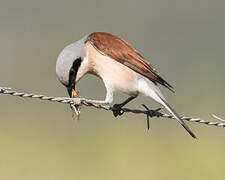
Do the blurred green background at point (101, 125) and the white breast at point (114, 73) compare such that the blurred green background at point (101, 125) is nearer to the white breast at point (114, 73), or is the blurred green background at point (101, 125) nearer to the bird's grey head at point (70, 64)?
the white breast at point (114, 73)

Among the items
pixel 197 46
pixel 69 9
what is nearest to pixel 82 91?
pixel 197 46

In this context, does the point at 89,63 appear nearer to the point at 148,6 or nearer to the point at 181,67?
the point at 181,67

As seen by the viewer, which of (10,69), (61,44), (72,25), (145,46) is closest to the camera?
(10,69)

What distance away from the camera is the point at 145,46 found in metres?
21.3

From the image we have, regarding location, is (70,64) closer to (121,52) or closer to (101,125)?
(121,52)

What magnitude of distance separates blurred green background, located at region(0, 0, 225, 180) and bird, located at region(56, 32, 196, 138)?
190 centimetres

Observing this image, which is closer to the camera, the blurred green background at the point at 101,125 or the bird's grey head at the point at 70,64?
the bird's grey head at the point at 70,64

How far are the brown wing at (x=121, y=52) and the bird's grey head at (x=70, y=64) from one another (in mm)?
170

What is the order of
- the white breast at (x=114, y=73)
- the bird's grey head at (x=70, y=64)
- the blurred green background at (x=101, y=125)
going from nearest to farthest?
the bird's grey head at (x=70, y=64), the white breast at (x=114, y=73), the blurred green background at (x=101, y=125)

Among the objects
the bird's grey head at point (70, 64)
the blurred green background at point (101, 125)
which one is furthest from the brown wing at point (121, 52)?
the blurred green background at point (101, 125)

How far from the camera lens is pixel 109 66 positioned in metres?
7.87

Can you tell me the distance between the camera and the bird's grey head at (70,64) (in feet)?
25.1

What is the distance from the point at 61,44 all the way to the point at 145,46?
280 cm

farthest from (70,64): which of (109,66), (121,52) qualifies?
(121,52)
